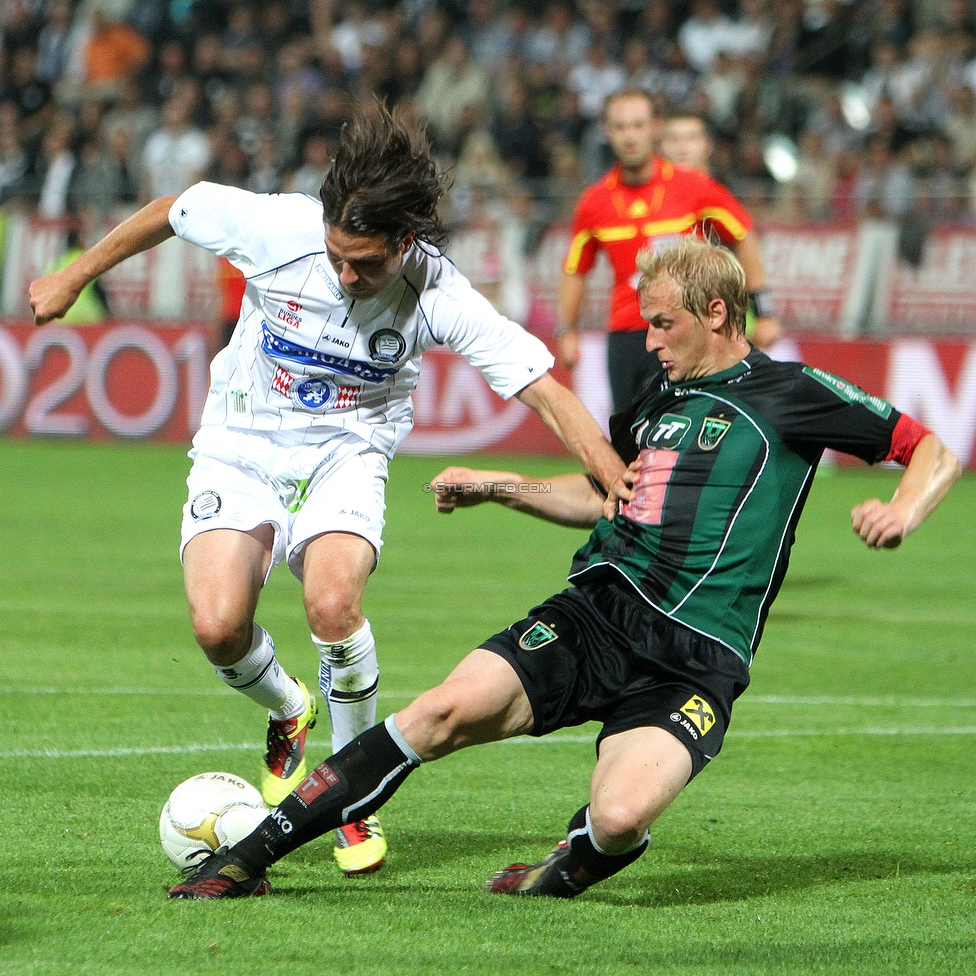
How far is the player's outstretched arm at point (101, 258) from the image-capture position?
4754 millimetres

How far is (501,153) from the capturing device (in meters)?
18.7

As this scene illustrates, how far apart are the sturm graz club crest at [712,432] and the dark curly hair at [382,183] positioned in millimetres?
1004

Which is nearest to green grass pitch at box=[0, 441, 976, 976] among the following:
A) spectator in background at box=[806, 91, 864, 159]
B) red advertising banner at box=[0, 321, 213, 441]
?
red advertising banner at box=[0, 321, 213, 441]

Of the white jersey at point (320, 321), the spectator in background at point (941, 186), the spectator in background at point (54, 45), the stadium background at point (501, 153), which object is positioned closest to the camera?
the white jersey at point (320, 321)

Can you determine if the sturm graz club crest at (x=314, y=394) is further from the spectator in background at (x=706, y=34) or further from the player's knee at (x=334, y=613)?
the spectator in background at (x=706, y=34)

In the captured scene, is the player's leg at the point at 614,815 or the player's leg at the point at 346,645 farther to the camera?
the player's leg at the point at 346,645

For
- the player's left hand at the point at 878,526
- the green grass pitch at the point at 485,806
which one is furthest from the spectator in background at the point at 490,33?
the player's left hand at the point at 878,526

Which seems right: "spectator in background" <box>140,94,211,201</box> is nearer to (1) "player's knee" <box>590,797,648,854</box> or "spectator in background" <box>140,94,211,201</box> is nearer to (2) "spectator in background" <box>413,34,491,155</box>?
(2) "spectator in background" <box>413,34,491,155</box>

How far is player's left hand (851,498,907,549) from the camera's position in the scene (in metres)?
3.91

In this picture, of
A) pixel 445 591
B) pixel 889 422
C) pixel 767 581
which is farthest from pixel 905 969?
pixel 445 591

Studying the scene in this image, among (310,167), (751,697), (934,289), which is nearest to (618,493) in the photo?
(751,697)

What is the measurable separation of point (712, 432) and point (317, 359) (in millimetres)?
1284

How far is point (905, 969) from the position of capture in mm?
3557

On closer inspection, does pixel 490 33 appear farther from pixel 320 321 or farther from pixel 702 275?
pixel 702 275
